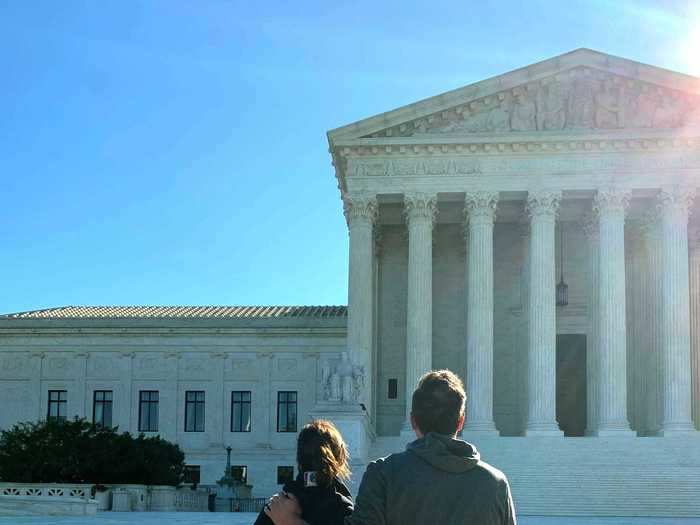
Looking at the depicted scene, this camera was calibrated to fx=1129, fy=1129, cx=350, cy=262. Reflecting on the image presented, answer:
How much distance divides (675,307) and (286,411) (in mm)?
23878

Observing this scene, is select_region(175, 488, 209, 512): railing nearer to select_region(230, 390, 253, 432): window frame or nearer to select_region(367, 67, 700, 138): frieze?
select_region(230, 390, 253, 432): window frame

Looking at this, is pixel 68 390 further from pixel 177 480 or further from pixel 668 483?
pixel 668 483

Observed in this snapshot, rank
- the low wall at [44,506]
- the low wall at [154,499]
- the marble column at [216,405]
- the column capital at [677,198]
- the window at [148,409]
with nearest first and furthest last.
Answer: the low wall at [44,506], the low wall at [154,499], the column capital at [677,198], the marble column at [216,405], the window at [148,409]

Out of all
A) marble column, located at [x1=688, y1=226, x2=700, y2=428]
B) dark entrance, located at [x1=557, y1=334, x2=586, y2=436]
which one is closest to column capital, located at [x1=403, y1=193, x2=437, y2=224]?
dark entrance, located at [x1=557, y1=334, x2=586, y2=436]

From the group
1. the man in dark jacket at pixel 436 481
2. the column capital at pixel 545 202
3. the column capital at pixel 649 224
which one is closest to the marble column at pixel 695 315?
the column capital at pixel 649 224

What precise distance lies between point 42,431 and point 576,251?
961 inches

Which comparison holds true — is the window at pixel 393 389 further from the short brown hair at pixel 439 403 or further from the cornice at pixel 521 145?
the short brown hair at pixel 439 403

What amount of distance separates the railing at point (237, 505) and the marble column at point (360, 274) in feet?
23.1

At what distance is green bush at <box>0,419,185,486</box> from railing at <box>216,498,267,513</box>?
269cm

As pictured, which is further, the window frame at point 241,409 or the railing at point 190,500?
the window frame at point 241,409

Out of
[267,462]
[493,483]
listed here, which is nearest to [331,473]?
[493,483]

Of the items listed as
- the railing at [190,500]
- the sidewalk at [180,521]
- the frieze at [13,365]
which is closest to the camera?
the sidewalk at [180,521]

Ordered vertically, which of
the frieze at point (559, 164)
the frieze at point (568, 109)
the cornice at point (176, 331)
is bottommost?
the cornice at point (176, 331)

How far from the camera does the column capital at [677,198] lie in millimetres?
44469
